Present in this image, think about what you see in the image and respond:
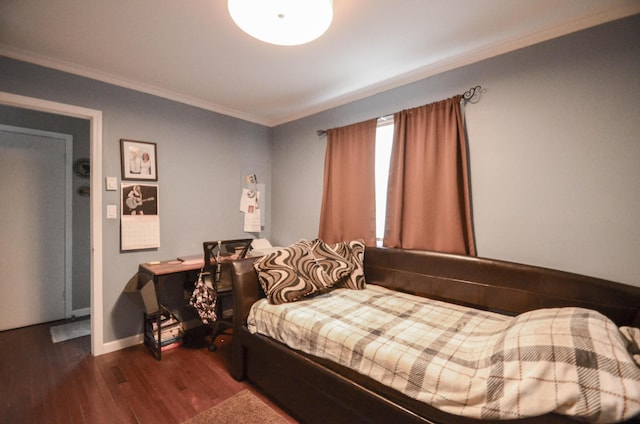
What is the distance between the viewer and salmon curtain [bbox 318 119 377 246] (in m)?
2.67

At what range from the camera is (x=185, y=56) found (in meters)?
2.11

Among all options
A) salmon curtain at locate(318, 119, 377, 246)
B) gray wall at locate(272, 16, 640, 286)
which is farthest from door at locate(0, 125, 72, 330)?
gray wall at locate(272, 16, 640, 286)

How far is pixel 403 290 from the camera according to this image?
7.52 feet

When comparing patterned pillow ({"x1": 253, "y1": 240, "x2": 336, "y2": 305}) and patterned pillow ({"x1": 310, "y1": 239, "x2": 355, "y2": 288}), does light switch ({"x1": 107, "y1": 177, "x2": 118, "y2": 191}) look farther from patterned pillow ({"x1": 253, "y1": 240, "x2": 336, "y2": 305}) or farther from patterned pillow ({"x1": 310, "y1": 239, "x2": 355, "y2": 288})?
patterned pillow ({"x1": 310, "y1": 239, "x2": 355, "y2": 288})

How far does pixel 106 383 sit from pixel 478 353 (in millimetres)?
2507

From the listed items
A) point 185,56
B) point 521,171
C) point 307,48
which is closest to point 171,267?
point 185,56

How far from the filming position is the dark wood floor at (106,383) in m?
1.68

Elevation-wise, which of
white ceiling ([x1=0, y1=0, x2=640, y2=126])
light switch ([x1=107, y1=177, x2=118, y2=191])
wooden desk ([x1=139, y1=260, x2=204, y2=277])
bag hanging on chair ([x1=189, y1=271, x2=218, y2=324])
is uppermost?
white ceiling ([x1=0, y1=0, x2=640, y2=126])

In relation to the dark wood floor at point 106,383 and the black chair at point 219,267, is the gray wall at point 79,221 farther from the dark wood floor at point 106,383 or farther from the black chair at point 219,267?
the black chair at point 219,267

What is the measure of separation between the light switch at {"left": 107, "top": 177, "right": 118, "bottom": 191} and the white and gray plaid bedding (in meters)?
1.78

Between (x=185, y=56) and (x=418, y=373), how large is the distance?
263 cm

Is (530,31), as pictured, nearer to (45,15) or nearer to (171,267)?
(45,15)

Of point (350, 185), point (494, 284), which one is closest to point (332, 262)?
point (350, 185)

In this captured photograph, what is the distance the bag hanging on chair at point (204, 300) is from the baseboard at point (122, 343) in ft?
2.32
